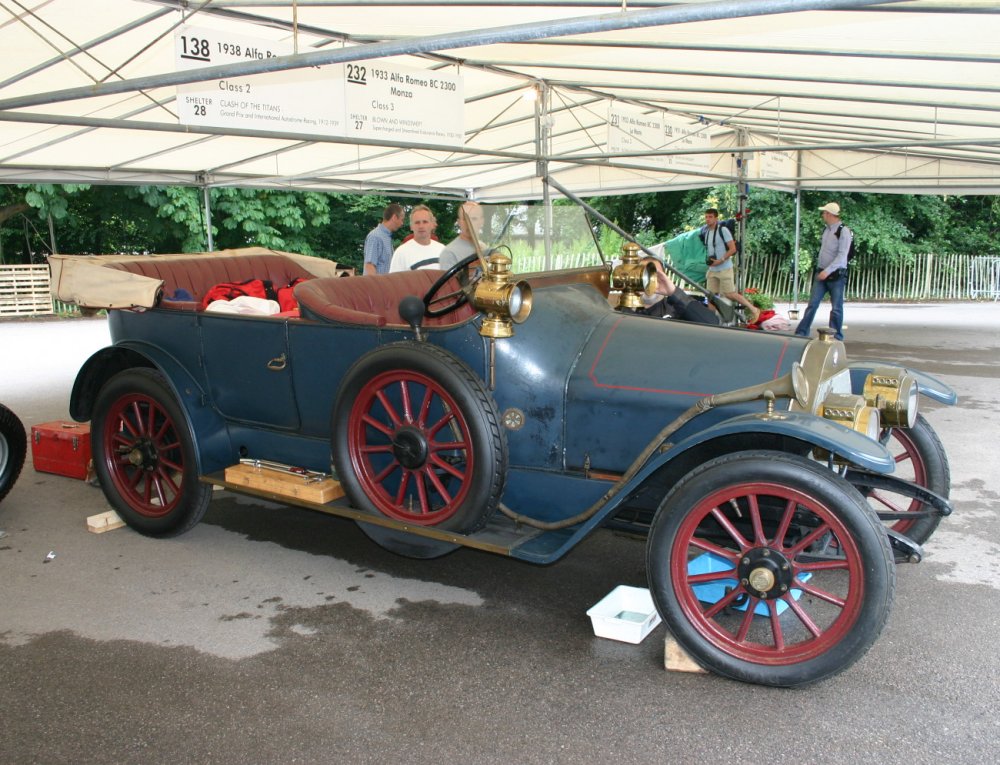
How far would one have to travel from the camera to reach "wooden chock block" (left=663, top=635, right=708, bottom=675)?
276cm

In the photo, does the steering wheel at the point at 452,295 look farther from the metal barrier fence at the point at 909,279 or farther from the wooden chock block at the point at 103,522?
the metal barrier fence at the point at 909,279

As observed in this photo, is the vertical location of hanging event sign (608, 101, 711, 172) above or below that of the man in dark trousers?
above

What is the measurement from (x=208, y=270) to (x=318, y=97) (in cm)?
203

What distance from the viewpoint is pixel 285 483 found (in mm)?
3650

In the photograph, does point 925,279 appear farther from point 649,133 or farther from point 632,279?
point 632,279

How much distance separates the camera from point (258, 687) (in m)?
2.72

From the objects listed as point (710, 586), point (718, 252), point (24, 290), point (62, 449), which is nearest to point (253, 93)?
point (62, 449)

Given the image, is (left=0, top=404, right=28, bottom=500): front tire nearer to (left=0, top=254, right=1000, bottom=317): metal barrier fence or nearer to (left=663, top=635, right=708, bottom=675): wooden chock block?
(left=663, top=635, right=708, bottom=675): wooden chock block

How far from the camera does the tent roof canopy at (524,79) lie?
16.8 feet

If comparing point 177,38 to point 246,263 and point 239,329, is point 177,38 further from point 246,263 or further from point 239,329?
point 239,329

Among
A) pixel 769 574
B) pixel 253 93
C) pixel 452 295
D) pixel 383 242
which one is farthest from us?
pixel 383 242

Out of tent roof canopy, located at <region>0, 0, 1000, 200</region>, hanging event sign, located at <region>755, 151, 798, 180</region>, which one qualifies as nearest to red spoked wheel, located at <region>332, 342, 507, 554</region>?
tent roof canopy, located at <region>0, 0, 1000, 200</region>

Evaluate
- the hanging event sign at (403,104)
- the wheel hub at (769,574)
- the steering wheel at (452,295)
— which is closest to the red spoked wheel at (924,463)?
the wheel hub at (769,574)

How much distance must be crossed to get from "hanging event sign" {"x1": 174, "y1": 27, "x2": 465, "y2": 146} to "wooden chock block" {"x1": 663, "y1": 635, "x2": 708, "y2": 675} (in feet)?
14.1
